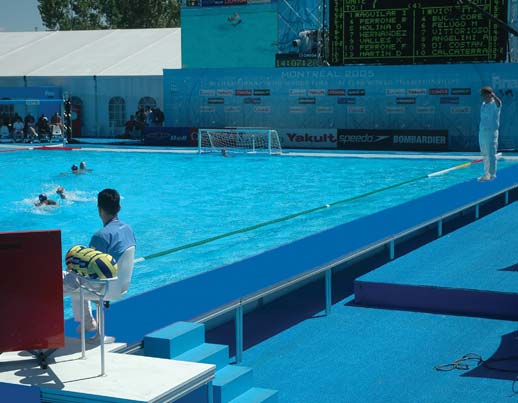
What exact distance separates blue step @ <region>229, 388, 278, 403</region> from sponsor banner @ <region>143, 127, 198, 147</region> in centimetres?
2969

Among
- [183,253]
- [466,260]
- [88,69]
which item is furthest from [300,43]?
[466,260]

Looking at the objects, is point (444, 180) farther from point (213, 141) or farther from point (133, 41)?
point (133, 41)

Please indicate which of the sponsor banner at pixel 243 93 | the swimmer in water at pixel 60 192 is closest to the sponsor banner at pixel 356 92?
the sponsor banner at pixel 243 93

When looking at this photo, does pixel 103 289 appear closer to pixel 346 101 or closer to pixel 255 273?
pixel 255 273

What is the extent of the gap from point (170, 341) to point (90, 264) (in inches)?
36.2

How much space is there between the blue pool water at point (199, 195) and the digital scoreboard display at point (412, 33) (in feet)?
12.7

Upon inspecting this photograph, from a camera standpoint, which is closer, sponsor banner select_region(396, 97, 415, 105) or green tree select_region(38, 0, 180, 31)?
sponsor banner select_region(396, 97, 415, 105)

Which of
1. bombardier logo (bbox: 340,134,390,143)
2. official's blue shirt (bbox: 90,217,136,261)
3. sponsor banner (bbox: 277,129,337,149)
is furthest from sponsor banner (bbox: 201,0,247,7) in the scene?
official's blue shirt (bbox: 90,217,136,261)

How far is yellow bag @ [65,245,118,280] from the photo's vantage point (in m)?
4.86

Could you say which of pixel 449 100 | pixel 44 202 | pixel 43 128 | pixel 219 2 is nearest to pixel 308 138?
pixel 449 100

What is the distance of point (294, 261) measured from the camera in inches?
344

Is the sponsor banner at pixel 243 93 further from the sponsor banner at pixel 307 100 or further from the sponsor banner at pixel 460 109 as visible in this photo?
the sponsor banner at pixel 460 109

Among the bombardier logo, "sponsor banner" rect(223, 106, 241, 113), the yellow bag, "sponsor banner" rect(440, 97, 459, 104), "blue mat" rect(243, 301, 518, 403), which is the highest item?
"sponsor banner" rect(440, 97, 459, 104)

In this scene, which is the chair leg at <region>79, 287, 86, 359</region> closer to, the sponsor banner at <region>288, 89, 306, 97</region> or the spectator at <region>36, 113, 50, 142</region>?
the sponsor banner at <region>288, 89, 306, 97</region>
